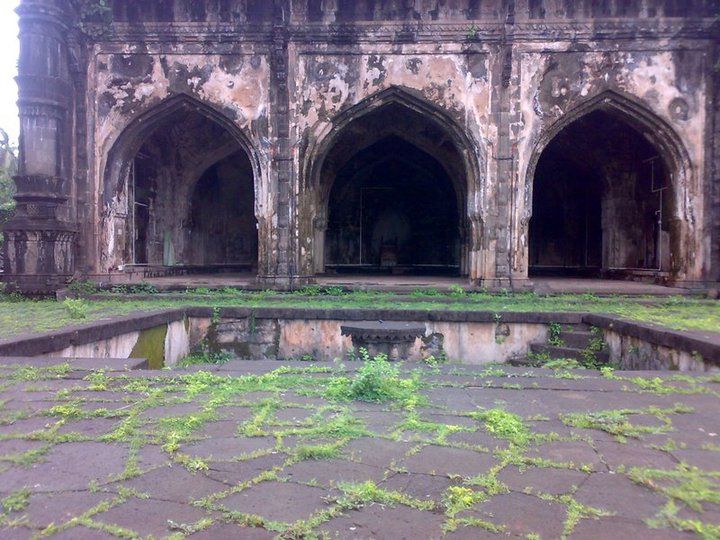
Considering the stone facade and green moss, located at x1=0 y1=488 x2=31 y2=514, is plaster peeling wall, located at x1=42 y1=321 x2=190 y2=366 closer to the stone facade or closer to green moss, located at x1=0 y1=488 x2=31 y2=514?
the stone facade

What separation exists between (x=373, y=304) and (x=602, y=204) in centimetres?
842

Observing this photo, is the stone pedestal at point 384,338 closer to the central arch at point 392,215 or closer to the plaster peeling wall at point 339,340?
the plaster peeling wall at point 339,340

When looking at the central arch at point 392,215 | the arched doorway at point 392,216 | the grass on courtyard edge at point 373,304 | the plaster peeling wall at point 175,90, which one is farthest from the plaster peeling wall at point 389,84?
the arched doorway at point 392,216

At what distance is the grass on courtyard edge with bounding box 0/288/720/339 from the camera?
21.6ft

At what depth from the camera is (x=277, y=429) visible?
8.84 ft

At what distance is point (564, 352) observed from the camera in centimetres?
700

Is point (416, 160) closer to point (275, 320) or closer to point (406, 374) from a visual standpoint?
point (275, 320)

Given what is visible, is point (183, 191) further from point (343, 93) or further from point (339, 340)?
point (339, 340)

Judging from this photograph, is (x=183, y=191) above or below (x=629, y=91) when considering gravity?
below

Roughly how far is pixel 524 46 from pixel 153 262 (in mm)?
9385

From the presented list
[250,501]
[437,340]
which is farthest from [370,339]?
[250,501]

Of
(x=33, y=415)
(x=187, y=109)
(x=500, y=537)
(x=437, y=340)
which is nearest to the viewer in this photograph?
(x=500, y=537)

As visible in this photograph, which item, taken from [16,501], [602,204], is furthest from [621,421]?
[602,204]

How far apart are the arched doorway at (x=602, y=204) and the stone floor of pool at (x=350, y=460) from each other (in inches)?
358
